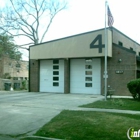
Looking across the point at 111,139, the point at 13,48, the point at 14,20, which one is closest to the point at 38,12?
the point at 14,20

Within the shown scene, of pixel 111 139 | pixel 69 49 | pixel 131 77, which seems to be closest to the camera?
pixel 111 139

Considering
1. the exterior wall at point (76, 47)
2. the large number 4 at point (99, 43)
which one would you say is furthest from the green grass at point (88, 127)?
the exterior wall at point (76, 47)

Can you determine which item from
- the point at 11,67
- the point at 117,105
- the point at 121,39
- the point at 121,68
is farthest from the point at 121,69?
the point at 11,67

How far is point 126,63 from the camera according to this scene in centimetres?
2017

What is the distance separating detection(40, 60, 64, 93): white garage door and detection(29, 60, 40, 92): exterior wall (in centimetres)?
42

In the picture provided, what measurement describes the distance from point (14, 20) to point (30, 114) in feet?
106

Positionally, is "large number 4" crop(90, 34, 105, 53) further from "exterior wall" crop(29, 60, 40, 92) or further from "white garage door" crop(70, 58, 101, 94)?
"exterior wall" crop(29, 60, 40, 92)

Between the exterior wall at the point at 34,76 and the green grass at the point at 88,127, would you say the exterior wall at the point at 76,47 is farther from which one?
the green grass at the point at 88,127

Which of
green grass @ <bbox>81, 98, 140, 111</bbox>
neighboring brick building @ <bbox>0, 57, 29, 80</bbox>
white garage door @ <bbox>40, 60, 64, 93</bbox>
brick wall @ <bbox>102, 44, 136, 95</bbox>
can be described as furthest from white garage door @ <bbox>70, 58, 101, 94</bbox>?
neighboring brick building @ <bbox>0, 57, 29, 80</bbox>

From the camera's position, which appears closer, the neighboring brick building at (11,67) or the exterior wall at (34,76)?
the exterior wall at (34,76)

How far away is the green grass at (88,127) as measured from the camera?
6.81m

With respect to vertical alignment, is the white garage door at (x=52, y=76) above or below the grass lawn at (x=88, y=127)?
above

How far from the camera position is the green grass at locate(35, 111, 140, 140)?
6.81m

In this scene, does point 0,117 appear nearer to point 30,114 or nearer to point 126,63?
point 30,114
